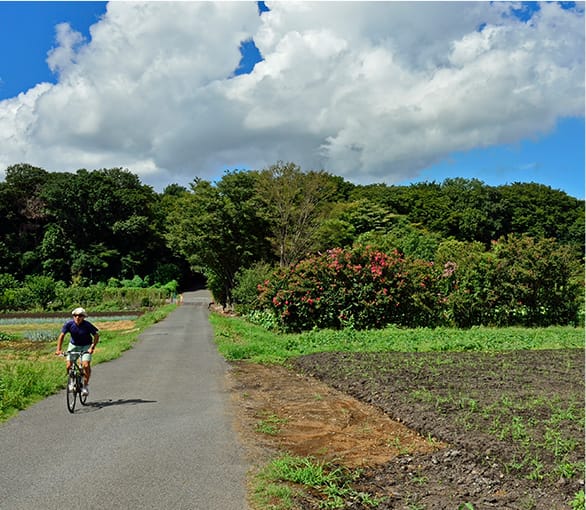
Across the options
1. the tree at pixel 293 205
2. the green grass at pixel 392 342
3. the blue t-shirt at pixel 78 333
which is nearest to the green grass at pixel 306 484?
the blue t-shirt at pixel 78 333

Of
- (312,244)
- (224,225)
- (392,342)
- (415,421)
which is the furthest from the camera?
(224,225)

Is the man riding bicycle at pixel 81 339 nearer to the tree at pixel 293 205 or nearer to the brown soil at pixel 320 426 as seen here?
the brown soil at pixel 320 426

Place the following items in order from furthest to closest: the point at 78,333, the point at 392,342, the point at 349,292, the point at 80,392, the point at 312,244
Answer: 1. the point at 312,244
2. the point at 349,292
3. the point at 392,342
4. the point at 78,333
5. the point at 80,392

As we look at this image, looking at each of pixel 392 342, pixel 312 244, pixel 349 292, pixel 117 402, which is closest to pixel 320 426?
pixel 117 402

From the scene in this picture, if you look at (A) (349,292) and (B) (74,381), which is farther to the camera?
(A) (349,292)

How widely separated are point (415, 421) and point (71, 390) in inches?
226

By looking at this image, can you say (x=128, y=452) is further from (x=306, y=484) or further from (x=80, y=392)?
(x=80, y=392)

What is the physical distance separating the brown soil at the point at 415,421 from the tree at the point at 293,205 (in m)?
28.4

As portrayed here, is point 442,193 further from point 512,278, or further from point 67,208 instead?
point 512,278

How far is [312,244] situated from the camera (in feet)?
141

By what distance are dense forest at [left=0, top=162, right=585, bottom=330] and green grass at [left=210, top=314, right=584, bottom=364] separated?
2439 mm

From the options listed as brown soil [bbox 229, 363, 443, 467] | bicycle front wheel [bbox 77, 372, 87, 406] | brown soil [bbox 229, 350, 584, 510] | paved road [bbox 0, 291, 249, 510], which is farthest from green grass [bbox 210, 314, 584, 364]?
bicycle front wheel [bbox 77, 372, 87, 406]

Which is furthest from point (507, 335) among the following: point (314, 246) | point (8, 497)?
point (314, 246)

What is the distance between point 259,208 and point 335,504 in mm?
40228
